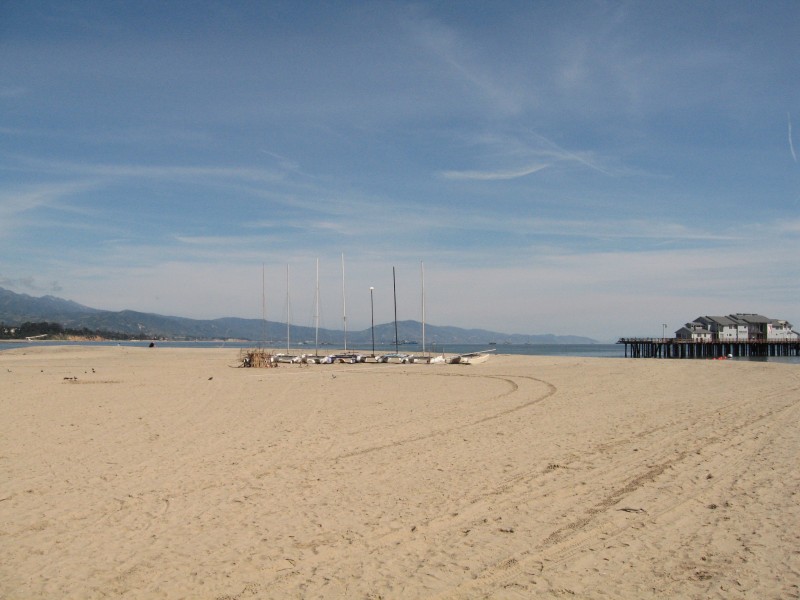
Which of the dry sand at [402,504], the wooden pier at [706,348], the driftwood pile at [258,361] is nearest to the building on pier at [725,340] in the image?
the wooden pier at [706,348]

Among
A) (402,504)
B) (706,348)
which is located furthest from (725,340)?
(402,504)

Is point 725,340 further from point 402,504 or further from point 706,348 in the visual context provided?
point 402,504

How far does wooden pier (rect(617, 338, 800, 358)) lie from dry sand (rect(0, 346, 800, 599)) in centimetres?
6332

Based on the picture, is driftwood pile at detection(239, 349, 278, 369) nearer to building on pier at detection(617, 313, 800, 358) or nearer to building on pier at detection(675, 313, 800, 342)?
building on pier at detection(617, 313, 800, 358)

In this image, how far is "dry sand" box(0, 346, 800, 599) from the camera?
4.85 m

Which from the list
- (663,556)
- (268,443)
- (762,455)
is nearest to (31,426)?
(268,443)

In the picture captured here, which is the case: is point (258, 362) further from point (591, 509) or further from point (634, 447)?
point (591, 509)

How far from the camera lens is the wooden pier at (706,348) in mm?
72312

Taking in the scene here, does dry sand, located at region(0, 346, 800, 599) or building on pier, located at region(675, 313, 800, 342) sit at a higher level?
building on pier, located at region(675, 313, 800, 342)

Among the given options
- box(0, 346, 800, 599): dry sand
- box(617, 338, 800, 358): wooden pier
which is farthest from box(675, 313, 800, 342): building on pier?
box(0, 346, 800, 599): dry sand

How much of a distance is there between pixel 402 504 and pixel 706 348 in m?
75.7

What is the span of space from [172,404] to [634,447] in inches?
446

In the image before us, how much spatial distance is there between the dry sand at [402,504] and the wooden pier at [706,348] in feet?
208

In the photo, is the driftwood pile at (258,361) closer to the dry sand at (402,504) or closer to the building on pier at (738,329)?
the dry sand at (402,504)
